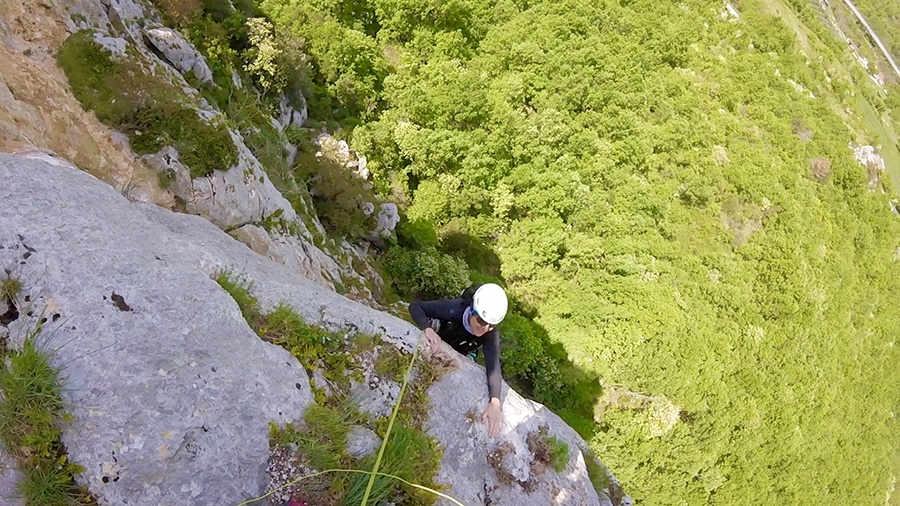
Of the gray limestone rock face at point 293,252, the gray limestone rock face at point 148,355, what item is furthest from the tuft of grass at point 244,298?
the gray limestone rock face at point 293,252

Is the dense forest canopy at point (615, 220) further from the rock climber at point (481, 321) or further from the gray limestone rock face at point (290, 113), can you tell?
the rock climber at point (481, 321)

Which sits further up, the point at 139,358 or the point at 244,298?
the point at 139,358

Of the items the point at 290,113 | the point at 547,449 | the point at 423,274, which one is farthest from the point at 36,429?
the point at 290,113

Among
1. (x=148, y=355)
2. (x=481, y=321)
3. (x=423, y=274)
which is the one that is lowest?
(x=423, y=274)

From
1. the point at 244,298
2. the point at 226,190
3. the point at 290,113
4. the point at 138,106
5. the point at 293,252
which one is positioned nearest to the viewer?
the point at 244,298

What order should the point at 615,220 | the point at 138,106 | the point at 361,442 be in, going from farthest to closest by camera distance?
1. the point at 615,220
2. the point at 138,106
3. the point at 361,442

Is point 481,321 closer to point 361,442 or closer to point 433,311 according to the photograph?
point 433,311

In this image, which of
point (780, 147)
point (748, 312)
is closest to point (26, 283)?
point (748, 312)

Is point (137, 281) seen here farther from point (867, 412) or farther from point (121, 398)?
point (867, 412)
